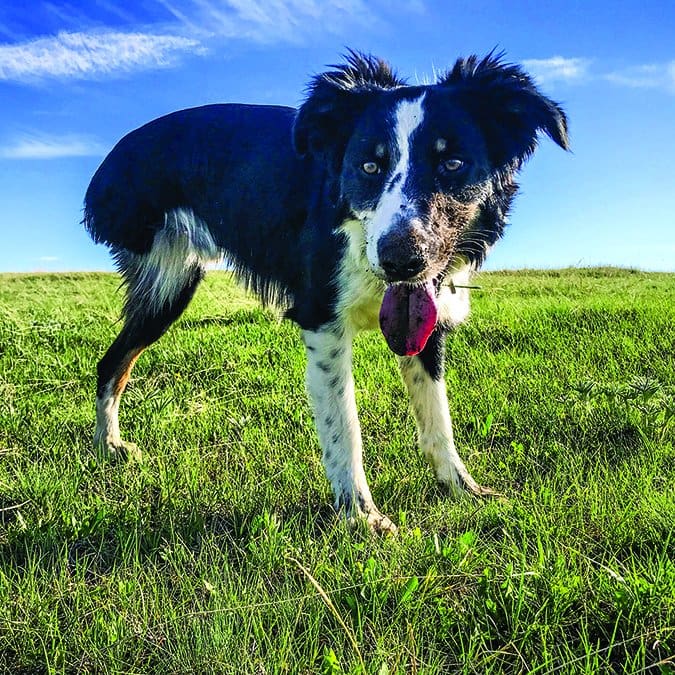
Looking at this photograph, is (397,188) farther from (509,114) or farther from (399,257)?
(509,114)

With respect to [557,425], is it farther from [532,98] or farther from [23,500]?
[23,500]

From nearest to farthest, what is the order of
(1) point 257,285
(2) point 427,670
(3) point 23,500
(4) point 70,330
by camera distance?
(2) point 427,670 → (3) point 23,500 → (1) point 257,285 → (4) point 70,330

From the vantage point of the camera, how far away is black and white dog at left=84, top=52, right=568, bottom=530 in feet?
9.96

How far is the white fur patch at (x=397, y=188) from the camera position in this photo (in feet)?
9.38

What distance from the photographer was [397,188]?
2951 millimetres

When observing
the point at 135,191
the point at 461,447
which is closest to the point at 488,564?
the point at 461,447

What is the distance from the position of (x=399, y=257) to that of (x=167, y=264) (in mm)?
2454

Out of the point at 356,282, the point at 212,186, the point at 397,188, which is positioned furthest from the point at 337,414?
the point at 212,186

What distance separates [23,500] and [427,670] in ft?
7.52

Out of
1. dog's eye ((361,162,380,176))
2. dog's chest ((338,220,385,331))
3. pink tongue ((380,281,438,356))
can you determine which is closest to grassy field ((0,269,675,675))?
pink tongue ((380,281,438,356))

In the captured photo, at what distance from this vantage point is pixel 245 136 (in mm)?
4254

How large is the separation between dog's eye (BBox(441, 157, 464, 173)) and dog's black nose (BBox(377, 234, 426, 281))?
1.59 ft

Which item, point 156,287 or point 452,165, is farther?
point 156,287

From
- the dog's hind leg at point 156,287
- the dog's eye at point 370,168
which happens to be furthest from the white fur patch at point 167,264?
the dog's eye at point 370,168
